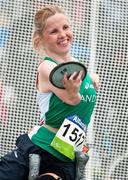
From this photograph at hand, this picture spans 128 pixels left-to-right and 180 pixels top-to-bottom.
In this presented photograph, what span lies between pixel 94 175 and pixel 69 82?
1996 mm

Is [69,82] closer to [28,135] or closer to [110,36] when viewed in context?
[28,135]

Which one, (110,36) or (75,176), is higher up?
(110,36)

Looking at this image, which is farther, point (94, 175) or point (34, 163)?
point (94, 175)

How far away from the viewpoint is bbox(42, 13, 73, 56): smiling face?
263 centimetres

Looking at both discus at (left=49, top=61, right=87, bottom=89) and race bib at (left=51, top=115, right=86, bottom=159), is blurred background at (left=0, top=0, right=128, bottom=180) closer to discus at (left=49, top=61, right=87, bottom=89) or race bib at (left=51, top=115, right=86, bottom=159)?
race bib at (left=51, top=115, right=86, bottom=159)

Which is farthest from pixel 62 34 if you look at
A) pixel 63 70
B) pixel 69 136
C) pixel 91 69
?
pixel 91 69

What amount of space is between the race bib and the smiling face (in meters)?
0.31

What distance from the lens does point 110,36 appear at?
4293 mm

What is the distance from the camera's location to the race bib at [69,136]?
258 cm

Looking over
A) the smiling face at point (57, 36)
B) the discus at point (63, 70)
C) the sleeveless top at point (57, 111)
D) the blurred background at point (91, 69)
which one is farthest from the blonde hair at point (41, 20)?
the blurred background at point (91, 69)

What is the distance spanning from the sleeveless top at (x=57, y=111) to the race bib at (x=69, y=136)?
0.03 meters

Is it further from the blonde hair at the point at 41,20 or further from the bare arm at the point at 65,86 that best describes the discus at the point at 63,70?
the blonde hair at the point at 41,20

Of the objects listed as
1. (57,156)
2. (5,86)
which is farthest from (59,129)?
(5,86)

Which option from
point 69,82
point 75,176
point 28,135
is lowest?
point 75,176
